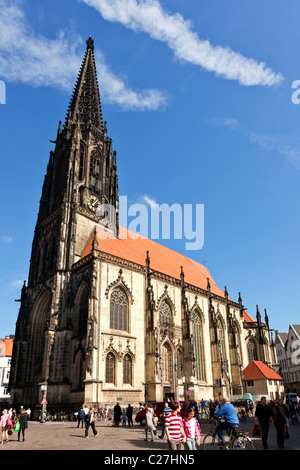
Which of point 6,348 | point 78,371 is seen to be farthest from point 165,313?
point 6,348

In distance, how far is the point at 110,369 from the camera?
26891mm

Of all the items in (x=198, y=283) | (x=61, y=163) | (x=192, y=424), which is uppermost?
(x=61, y=163)

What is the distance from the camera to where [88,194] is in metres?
36.7

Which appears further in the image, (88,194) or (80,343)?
(88,194)

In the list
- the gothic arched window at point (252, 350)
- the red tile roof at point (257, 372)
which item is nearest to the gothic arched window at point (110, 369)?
the red tile roof at point (257, 372)

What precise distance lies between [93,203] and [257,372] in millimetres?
26979

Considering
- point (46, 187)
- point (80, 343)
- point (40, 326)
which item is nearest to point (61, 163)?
point (46, 187)

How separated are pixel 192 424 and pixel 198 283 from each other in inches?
1404

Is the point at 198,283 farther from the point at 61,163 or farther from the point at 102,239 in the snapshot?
the point at 61,163

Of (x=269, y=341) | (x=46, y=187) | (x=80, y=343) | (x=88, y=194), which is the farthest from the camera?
(x=269, y=341)

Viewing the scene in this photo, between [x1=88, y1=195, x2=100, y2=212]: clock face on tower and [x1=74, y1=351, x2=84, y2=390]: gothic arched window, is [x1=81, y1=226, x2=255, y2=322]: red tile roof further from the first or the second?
[x1=74, y1=351, x2=84, y2=390]: gothic arched window

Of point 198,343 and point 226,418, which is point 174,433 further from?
point 198,343

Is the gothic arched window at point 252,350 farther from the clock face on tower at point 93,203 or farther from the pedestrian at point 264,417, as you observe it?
the pedestrian at point 264,417
